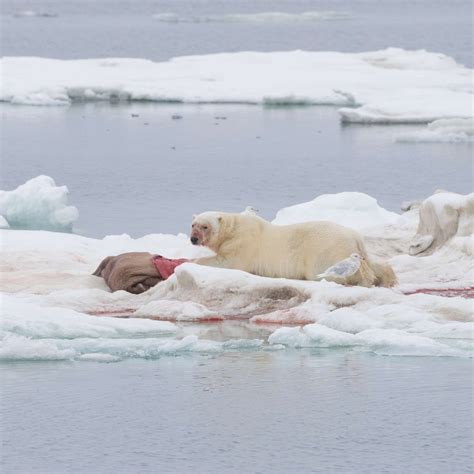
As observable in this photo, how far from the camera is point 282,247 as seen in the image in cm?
1072

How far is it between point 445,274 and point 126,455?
4.71m

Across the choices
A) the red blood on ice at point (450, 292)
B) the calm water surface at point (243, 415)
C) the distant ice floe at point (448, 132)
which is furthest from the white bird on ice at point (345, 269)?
the distant ice floe at point (448, 132)

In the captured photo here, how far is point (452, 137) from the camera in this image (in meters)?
25.1

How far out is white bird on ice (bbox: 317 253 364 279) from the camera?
1032 centimetres

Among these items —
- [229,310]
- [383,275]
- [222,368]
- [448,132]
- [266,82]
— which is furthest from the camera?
[266,82]

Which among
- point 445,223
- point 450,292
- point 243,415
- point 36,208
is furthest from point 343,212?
point 243,415

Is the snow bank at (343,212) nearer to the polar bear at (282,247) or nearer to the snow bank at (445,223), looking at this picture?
the snow bank at (445,223)

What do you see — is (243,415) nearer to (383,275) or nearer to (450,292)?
(383,275)

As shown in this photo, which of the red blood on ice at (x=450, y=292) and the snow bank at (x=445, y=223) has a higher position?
the snow bank at (x=445, y=223)

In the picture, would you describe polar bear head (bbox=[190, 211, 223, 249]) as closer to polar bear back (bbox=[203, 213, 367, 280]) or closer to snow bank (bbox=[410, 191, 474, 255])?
polar bear back (bbox=[203, 213, 367, 280])

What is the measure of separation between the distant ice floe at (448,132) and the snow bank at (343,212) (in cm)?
1058

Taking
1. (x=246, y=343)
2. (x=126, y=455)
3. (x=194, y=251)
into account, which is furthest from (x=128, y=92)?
(x=126, y=455)

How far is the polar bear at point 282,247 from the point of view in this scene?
10570 millimetres

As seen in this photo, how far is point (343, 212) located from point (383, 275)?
393 cm
